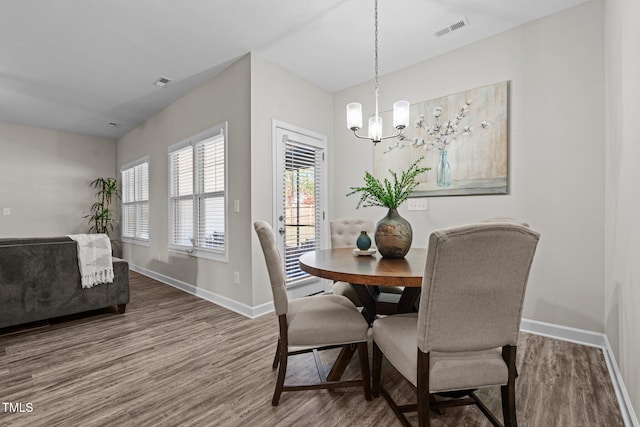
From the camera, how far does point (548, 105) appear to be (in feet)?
8.39

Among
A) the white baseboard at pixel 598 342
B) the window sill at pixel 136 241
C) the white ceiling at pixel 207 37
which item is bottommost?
the white baseboard at pixel 598 342

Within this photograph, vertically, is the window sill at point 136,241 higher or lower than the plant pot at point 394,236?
lower

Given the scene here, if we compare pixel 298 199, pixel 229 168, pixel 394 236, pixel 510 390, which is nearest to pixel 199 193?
pixel 229 168

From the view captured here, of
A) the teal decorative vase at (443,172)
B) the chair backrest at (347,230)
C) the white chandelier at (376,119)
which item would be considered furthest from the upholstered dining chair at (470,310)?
the teal decorative vase at (443,172)

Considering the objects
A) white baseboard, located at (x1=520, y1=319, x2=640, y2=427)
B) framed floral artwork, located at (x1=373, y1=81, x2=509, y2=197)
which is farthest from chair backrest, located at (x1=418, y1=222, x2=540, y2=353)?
framed floral artwork, located at (x1=373, y1=81, x2=509, y2=197)

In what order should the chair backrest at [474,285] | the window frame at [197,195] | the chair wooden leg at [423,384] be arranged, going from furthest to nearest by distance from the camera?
the window frame at [197,195], the chair wooden leg at [423,384], the chair backrest at [474,285]

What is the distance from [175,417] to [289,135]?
110 inches

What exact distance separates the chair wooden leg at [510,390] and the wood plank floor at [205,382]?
0.23m

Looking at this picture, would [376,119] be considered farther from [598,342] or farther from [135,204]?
[135,204]

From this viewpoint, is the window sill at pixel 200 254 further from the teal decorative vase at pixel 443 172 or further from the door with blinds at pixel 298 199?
the teal decorative vase at pixel 443 172

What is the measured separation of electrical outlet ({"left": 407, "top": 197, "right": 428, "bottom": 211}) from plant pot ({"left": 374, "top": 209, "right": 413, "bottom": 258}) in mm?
1382

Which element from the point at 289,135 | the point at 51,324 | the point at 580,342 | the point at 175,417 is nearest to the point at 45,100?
the point at 51,324

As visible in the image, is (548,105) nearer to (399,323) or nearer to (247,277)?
(399,323)

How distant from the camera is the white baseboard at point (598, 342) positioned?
1526mm
